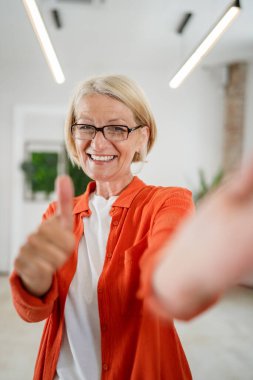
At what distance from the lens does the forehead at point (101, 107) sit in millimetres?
1025

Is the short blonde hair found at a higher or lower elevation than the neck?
higher

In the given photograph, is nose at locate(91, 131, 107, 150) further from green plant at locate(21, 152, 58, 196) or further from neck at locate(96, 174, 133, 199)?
green plant at locate(21, 152, 58, 196)

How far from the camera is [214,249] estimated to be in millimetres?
304

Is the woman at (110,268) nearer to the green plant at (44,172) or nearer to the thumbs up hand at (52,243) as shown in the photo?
the thumbs up hand at (52,243)

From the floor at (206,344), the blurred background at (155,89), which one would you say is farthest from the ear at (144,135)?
the blurred background at (155,89)

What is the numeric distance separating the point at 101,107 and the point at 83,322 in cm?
67

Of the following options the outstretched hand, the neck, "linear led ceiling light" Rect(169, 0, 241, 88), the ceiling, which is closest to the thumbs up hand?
the outstretched hand

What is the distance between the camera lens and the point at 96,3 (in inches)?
159

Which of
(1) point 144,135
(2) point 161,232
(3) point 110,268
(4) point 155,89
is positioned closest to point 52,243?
(2) point 161,232

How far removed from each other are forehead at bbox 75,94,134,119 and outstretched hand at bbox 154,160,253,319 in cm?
75

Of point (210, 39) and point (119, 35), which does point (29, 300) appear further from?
point (119, 35)

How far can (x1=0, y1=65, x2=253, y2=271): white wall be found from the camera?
635 centimetres

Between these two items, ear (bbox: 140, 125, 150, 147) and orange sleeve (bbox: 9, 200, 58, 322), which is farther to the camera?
ear (bbox: 140, 125, 150, 147)

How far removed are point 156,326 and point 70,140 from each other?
28.9 inches
